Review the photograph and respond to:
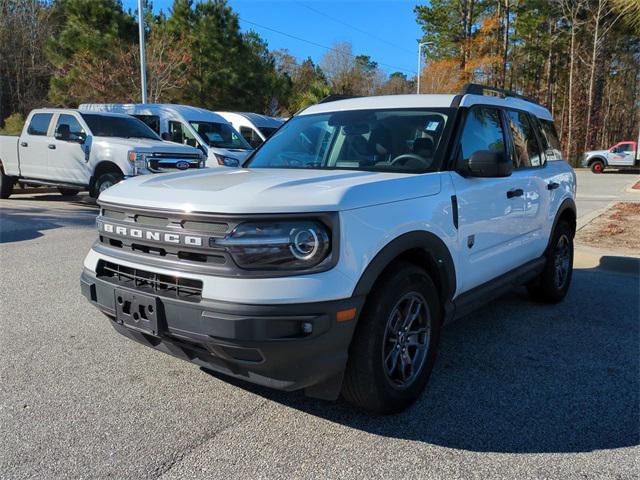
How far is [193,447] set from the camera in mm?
2805

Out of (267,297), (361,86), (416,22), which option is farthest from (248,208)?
(361,86)

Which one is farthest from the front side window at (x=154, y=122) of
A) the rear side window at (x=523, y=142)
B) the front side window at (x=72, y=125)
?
the rear side window at (x=523, y=142)

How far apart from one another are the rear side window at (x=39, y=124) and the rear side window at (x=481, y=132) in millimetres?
10533

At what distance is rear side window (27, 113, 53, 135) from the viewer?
12.0 meters

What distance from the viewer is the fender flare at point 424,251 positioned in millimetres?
2795

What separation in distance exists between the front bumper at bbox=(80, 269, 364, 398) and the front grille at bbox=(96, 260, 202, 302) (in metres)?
0.05

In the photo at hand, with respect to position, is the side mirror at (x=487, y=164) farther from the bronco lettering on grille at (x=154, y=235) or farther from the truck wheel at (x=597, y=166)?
the truck wheel at (x=597, y=166)

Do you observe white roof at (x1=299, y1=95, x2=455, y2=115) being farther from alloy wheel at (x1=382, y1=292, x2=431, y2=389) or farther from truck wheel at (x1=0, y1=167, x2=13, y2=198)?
truck wheel at (x1=0, y1=167, x2=13, y2=198)

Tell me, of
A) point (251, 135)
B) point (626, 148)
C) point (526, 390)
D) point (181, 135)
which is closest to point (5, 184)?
point (181, 135)

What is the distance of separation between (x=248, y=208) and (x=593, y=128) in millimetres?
39804

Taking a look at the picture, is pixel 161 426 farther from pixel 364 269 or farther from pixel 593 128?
pixel 593 128

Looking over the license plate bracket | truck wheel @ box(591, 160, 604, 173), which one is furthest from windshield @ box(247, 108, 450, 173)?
truck wheel @ box(591, 160, 604, 173)

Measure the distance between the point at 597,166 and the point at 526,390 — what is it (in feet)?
99.7

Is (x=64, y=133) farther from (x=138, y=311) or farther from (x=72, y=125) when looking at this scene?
(x=138, y=311)
